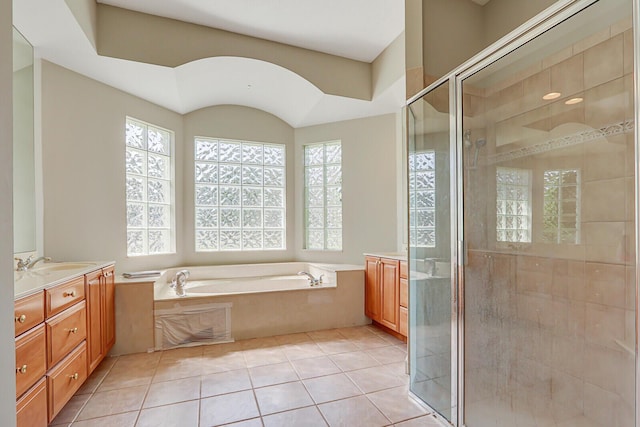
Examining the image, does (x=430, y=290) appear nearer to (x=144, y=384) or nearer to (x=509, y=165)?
(x=509, y=165)

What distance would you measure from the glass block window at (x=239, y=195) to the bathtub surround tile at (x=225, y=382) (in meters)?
2.18

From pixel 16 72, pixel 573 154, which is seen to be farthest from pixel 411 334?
pixel 16 72

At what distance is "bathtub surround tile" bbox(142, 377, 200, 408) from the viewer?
6.46 ft

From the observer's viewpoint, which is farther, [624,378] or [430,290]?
[430,290]

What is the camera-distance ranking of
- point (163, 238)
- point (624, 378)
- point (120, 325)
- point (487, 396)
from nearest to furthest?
point (624, 378), point (487, 396), point (120, 325), point (163, 238)

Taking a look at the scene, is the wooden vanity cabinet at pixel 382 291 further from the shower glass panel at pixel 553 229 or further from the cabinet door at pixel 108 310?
the cabinet door at pixel 108 310

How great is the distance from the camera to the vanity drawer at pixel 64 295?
162cm

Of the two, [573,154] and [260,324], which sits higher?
[573,154]

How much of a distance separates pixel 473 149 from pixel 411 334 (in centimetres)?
129

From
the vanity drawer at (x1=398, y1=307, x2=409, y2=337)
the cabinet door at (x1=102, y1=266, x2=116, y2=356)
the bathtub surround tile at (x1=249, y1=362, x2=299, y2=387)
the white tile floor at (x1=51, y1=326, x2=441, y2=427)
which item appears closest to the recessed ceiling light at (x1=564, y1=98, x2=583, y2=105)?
the white tile floor at (x1=51, y1=326, x2=441, y2=427)

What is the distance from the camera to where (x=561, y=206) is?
5.29 ft

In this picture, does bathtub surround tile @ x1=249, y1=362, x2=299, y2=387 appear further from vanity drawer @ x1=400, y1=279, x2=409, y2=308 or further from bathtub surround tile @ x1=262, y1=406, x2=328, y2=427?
vanity drawer @ x1=400, y1=279, x2=409, y2=308

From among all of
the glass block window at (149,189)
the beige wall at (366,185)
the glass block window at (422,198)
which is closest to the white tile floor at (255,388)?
the glass block window at (422,198)

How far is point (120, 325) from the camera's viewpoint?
2.67 metres
